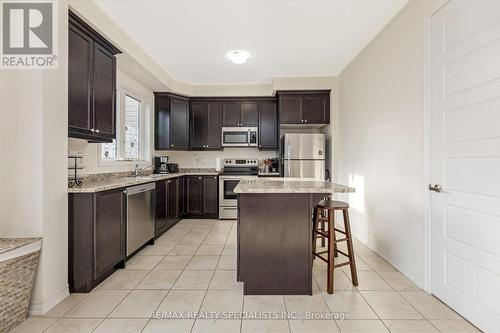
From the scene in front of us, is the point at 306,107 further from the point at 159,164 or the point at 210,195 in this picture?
the point at 159,164

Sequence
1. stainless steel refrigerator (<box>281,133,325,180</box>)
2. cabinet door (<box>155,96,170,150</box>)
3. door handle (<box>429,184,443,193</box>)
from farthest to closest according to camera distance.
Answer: cabinet door (<box>155,96,170,150</box>) → stainless steel refrigerator (<box>281,133,325,180</box>) → door handle (<box>429,184,443,193</box>)

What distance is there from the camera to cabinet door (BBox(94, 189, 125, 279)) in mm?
2272

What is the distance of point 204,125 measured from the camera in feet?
17.2

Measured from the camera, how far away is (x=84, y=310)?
Result: 1.98m

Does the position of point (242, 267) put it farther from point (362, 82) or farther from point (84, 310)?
point (362, 82)

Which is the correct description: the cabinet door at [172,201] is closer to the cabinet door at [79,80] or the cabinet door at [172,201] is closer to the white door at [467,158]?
the cabinet door at [79,80]

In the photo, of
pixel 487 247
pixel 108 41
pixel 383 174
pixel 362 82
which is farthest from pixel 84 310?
pixel 362 82

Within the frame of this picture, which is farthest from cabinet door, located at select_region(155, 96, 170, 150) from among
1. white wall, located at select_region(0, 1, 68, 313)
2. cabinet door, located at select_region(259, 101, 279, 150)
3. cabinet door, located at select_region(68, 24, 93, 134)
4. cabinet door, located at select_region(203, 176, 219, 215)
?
white wall, located at select_region(0, 1, 68, 313)

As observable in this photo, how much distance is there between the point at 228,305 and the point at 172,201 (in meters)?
2.63

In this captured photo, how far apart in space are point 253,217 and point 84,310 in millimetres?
1494

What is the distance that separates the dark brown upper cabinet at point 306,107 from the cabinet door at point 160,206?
2.48 m

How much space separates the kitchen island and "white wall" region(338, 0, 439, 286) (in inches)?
31.8

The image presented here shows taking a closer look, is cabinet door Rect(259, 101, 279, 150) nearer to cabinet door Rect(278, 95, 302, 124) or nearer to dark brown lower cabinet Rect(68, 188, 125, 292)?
cabinet door Rect(278, 95, 302, 124)

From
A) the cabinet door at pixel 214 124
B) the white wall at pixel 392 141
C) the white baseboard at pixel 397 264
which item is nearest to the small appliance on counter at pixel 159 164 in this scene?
the cabinet door at pixel 214 124
